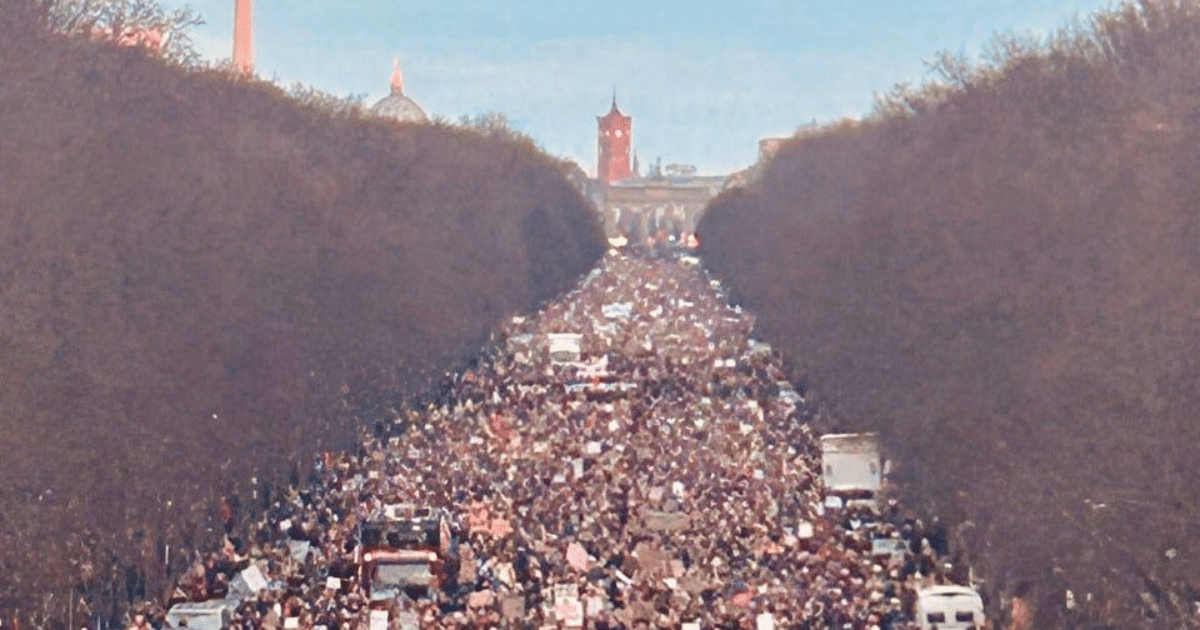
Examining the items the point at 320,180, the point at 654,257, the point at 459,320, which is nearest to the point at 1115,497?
the point at 320,180

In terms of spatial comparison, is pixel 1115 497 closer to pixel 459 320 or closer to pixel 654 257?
pixel 459 320

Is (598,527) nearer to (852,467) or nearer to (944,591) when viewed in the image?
(944,591)

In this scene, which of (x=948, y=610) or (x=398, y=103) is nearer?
(x=948, y=610)

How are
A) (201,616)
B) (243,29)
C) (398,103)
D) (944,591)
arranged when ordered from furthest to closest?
(398,103) → (243,29) → (944,591) → (201,616)

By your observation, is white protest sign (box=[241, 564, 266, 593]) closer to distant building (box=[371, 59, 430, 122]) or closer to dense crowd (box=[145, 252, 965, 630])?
dense crowd (box=[145, 252, 965, 630])

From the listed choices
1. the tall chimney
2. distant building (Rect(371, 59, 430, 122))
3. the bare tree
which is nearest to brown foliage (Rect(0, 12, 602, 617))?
the bare tree

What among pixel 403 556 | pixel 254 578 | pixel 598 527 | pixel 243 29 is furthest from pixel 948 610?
pixel 243 29
